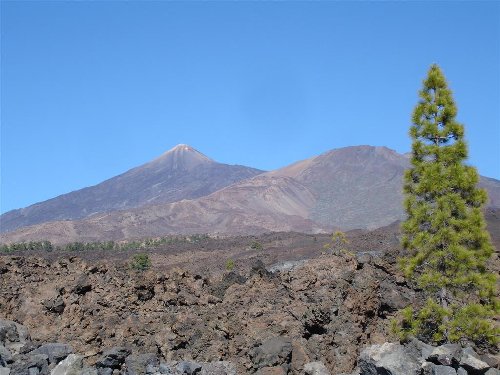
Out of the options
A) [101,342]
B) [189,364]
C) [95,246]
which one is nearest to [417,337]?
[189,364]

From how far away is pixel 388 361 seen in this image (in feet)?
36.4

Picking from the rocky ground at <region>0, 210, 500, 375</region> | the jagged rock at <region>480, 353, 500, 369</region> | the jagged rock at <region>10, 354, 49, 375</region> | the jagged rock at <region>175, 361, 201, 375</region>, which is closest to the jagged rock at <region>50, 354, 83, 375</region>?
the rocky ground at <region>0, 210, 500, 375</region>

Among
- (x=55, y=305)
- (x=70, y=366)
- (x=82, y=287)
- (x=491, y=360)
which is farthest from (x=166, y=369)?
(x=491, y=360)

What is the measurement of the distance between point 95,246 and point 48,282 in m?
82.7

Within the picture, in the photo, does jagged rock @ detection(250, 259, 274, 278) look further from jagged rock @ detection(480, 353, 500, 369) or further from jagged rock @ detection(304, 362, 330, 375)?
jagged rock @ detection(480, 353, 500, 369)

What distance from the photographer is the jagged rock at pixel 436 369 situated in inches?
414

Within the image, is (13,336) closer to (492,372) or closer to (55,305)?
(55,305)

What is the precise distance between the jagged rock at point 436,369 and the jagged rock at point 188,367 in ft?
14.2

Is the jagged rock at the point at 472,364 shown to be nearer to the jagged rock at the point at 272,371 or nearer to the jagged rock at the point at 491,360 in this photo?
the jagged rock at the point at 491,360

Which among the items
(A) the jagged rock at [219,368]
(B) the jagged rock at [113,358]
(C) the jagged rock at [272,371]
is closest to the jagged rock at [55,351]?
(B) the jagged rock at [113,358]

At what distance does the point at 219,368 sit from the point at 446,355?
4.38 metres

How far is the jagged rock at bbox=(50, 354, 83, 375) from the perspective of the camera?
12719mm

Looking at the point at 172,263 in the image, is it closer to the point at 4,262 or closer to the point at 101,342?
the point at 4,262

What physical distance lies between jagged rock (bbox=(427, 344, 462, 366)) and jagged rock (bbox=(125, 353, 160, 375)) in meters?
5.44
